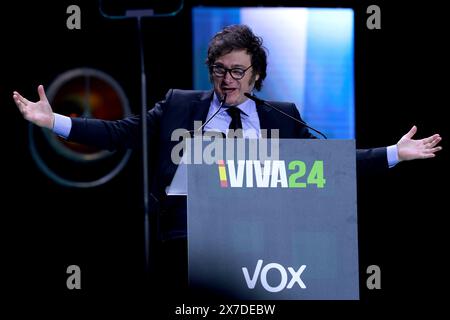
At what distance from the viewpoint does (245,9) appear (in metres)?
4.44

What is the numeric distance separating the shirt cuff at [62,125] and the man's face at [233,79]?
61 cm

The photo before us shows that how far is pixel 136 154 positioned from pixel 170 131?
1315 mm

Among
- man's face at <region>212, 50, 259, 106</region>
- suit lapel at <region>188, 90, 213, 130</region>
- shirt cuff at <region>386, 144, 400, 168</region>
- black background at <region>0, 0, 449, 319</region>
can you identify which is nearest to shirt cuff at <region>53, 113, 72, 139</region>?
suit lapel at <region>188, 90, 213, 130</region>

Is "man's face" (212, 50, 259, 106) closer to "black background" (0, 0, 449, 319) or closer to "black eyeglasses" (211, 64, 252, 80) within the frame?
"black eyeglasses" (211, 64, 252, 80)

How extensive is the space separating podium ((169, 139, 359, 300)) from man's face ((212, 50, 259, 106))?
742mm

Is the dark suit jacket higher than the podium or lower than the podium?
higher

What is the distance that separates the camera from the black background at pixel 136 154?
421 cm

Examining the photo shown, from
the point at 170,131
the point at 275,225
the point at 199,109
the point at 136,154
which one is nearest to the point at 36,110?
the point at 170,131

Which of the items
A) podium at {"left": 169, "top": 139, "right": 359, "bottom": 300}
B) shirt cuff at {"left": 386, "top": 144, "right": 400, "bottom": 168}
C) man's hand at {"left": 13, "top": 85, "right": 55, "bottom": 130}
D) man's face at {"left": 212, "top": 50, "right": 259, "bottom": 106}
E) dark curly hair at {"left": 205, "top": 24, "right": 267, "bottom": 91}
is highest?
dark curly hair at {"left": 205, "top": 24, "right": 267, "bottom": 91}

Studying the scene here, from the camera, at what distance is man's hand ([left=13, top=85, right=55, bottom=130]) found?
2812 millimetres

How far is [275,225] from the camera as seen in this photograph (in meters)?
2.44

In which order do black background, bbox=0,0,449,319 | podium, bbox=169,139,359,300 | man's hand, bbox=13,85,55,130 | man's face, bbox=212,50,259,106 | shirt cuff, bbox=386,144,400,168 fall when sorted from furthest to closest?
1. black background, bbox=0,0,449,319
2. man's face, bbox=212,50,259,106
3. shirt cuff, bbox=386,144,400,168
4. man's hand, bbox=13,85,55,130
5. podium, bbox=169,139,359,300

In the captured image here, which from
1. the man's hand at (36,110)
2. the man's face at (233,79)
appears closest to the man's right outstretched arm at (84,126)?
the man's hand at (36,110)

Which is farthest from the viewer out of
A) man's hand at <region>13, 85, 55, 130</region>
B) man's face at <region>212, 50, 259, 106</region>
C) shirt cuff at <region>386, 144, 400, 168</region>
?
man's face at <region>212, 50, 259, 106</region>
